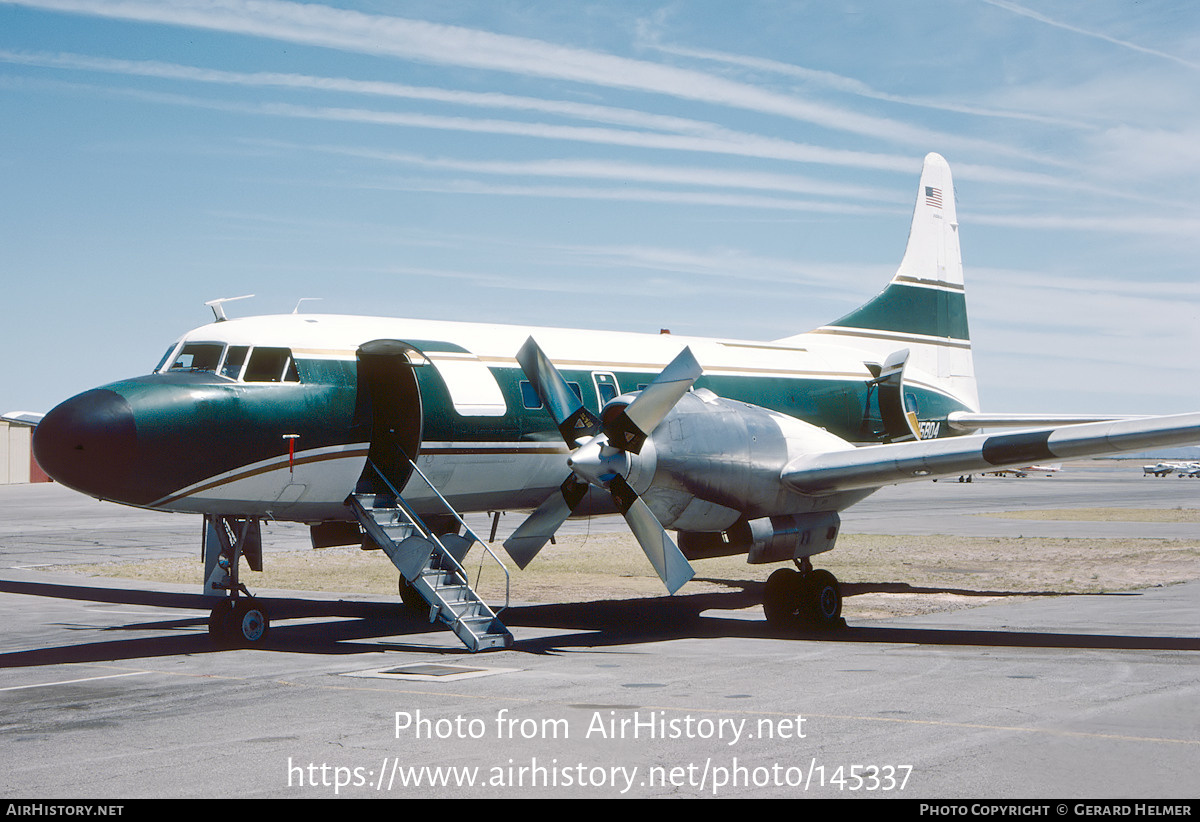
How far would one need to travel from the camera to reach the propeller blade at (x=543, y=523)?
1741 cm

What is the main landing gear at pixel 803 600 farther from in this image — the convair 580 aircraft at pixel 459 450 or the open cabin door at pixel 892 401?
the open cabin door at pixel 892 401

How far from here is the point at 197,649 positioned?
1661 cm

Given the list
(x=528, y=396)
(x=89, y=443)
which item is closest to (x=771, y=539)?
(x=528, y=396)

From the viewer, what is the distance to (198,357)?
16703 mm

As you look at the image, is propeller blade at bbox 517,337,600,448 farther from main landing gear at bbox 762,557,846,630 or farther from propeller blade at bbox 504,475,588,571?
main landing gear at bbox 762,557,846,630

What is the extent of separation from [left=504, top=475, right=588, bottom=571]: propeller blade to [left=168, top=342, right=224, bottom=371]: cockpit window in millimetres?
4997

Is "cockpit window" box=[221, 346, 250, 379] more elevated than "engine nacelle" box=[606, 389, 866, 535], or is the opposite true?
"cockpit window" box=[221, 346, 250, 379]

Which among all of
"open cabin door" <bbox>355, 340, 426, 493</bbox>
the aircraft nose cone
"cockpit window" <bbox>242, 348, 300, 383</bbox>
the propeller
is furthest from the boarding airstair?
the aircraft nose cone

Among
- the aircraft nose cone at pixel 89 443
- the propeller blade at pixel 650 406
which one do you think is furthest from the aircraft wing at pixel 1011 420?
the aircraft nose cone at pixel 89 443

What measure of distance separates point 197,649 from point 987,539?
26699mm

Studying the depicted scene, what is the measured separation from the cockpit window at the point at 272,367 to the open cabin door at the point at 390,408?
1.13m

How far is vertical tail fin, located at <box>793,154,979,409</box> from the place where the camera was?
26.2m
